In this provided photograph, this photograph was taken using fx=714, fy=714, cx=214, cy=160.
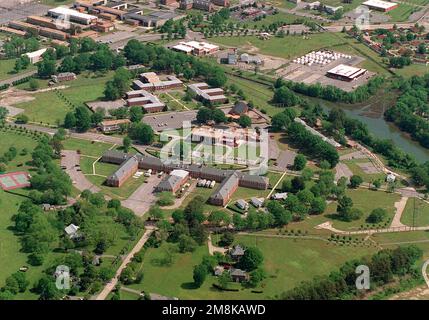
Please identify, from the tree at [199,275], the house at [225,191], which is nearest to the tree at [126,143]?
the house at [225,191]

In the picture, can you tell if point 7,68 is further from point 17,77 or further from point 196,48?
point 196,48

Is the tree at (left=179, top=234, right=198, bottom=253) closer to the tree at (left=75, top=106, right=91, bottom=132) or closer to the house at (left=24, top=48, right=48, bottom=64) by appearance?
the tree at (left=75, top=106, right=91, bottom=132)

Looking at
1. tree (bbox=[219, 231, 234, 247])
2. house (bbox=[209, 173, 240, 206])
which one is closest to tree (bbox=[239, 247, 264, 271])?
tree (bbox=[219, 231, 234, 247])

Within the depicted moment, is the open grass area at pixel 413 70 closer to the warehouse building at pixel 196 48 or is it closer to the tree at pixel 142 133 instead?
the warehouse building at pixel 196 48

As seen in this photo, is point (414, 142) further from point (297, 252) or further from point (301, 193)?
point (297, 252)

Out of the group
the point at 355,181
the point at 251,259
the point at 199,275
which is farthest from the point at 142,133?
the point at 199,275
